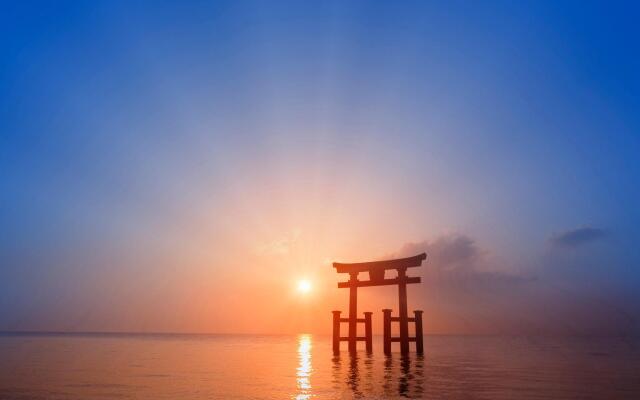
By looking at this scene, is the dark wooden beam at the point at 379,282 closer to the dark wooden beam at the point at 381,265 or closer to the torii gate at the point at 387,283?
the torii gate at the point at 387,283

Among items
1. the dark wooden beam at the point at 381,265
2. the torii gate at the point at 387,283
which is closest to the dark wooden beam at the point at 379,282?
the torii gate at the point at 387,283

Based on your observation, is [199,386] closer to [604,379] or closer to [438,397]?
[438,397]

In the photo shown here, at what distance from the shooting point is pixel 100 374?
2103 cm

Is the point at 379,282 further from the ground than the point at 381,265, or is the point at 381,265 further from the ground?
the point at 381,265

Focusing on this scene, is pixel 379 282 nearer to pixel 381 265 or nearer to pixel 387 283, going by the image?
pixel 387 283

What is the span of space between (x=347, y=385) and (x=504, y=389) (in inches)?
210

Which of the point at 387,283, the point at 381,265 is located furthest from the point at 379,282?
the point at 381,265

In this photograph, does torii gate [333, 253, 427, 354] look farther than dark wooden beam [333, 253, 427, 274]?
Yes

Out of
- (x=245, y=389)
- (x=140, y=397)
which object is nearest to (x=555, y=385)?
(x=245, y=389)

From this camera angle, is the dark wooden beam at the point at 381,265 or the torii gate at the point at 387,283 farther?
the torii gate at the point at 387,283

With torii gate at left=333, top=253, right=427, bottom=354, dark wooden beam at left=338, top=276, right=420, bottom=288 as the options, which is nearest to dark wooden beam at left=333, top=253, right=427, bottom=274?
torii gate at left=333, top=253, right=427, bottom=354

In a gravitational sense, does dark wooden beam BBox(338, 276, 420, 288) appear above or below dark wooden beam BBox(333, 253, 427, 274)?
below

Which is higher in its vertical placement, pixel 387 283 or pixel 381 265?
pixel 381 265

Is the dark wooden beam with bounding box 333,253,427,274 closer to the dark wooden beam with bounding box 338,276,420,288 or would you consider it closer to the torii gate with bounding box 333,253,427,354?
the torii gate with bounding box 333,253,427,354
